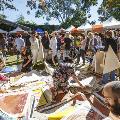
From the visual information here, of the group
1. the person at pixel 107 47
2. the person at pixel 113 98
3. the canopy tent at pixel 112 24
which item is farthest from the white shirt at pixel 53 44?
the person at pixel 113 98

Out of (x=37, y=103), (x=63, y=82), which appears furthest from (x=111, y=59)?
(x=37, y=103)

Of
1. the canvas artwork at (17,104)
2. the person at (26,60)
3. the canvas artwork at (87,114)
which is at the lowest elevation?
the person at (26,60)

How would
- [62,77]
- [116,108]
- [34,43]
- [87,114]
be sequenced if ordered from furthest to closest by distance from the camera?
[34,43]
[62,77]
[87,114]
[116,108]

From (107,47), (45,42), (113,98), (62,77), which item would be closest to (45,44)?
(45,42)

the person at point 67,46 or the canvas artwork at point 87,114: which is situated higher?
the canvas artwork at point 87,114

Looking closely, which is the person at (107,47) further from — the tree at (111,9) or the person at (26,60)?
the tree at (111,9)

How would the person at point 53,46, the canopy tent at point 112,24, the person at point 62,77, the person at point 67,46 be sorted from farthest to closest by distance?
the canopy tent at point 112,24, the person at point 67,46, the person at point 53,46, the person at point 62,77

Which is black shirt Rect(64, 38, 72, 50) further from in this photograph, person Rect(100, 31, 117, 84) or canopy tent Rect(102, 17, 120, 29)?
canopy tent Rect(102, 17, 120, 29)

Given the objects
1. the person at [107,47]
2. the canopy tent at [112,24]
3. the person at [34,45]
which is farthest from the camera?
the canopy tent at [112,24]

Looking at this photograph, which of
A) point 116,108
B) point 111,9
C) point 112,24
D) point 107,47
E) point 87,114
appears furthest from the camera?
point 111,9

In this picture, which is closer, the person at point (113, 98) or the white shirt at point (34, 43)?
the person at point (113, 98)

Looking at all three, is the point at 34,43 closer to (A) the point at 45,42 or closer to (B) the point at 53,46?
(A) the point at 45,42

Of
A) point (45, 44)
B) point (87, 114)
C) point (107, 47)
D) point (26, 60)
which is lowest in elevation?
point (26, 60)

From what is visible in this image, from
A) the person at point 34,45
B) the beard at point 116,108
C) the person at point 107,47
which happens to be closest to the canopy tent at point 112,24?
the person at point 34,45
